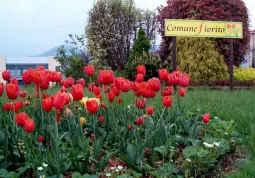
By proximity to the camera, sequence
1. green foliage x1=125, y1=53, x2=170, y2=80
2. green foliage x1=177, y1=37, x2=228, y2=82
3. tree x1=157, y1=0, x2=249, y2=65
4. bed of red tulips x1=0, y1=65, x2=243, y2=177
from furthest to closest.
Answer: tree x1=157, y1=0, x2=249, y2=65 < green foliage x1=125, y1=53, x2=170, y2=80 < green foliage x1=177, y1=37, x2=228, y2=82 < bed of red tulips x1=0, y1=65, x2=243, y2=177

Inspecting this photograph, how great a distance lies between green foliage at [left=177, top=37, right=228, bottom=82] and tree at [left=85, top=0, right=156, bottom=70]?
7139 mm

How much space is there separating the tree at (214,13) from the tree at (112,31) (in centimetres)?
599

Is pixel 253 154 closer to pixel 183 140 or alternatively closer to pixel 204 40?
pixel 183 140

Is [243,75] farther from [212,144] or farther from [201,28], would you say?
[212,144]

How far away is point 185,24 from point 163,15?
15.5ft

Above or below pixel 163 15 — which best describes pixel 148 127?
below

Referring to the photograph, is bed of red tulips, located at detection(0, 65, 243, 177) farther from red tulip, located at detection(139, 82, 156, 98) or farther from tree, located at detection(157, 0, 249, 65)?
tree, located at detection(157, 0, 249, 65)

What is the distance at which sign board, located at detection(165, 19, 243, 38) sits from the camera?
8062 mm

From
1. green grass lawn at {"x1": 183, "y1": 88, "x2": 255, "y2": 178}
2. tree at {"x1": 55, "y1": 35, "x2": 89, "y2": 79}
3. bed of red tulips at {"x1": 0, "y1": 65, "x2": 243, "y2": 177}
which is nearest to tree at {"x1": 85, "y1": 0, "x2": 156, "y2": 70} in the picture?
tree at {"x1": 55, "y1": 35, "x2": 89, "y2": 79}

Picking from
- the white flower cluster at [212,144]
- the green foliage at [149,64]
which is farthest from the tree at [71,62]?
the white flower cluster at [212,144]

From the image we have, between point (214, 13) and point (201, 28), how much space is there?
3.78 m

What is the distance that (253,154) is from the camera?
3.15 meters

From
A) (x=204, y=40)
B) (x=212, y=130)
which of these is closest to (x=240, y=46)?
(x=204, y=40)

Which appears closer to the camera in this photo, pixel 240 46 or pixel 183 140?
pixel 183 140
